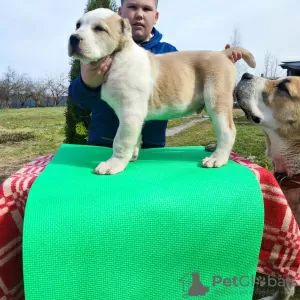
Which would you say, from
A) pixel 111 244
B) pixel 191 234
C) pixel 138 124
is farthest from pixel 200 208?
pixel 138 124

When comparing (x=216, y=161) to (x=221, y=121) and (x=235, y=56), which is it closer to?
(x=221, y=121)

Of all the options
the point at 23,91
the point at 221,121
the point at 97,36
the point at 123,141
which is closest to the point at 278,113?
the point at 221,121

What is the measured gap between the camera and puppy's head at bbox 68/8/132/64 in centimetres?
156

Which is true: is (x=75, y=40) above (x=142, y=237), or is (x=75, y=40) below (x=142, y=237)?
above

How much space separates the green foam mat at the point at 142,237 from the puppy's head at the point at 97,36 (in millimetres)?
579

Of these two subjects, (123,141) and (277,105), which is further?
(277,105)

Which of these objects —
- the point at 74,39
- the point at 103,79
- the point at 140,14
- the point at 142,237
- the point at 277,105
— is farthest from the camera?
the point at 277,105

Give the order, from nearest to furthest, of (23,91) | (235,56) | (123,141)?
(123,141)
(235,56)
(23,91)

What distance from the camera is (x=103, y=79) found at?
1.78 metres

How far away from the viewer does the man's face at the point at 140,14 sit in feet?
7.19

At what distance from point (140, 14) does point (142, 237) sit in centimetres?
146

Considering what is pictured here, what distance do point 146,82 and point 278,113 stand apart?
1102mm

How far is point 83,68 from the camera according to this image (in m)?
1.88

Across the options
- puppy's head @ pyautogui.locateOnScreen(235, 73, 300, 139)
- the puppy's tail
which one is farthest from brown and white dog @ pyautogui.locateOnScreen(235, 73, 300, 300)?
the puppy's tail
